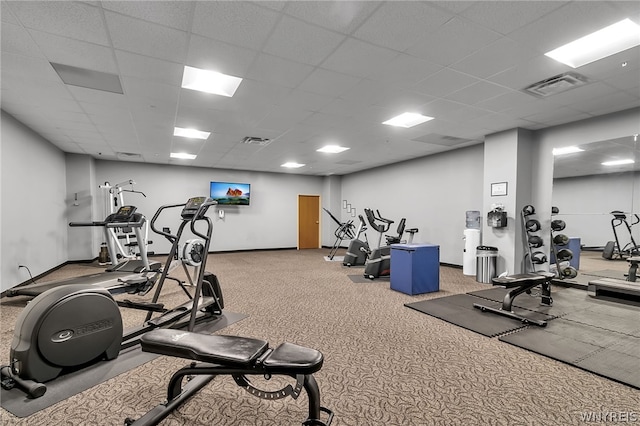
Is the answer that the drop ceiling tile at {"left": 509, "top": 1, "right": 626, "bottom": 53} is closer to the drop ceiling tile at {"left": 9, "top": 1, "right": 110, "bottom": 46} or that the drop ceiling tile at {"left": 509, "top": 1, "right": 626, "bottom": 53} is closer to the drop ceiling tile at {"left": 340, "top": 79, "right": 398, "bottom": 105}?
the drop ceiling tile at {"left": 340, "top": 79, "right": 398, "bottom": 105}

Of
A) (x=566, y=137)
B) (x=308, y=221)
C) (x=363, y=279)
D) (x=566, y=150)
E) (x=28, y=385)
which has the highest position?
(x=566, y=137)

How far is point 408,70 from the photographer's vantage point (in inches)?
133

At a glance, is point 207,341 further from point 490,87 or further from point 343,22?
point 490,87

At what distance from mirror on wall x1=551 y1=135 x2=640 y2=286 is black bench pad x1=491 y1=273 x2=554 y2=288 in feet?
6.63

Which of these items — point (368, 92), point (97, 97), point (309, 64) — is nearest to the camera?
point (309, 64)

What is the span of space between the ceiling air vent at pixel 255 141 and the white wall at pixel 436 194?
429 centimetres

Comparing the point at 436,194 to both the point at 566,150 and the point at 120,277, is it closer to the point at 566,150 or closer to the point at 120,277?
the point at 566,150

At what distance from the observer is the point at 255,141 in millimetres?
6602

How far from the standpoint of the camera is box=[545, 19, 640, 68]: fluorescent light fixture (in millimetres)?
2750

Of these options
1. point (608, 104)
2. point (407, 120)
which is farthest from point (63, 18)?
point (608, 104)

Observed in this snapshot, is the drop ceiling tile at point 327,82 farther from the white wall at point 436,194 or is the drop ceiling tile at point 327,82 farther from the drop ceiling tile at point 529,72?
the white wall at point 436,194

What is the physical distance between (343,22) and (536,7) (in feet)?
4.93

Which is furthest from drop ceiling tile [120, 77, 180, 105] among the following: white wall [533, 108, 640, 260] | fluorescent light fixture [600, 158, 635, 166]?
fluorescent light fixture [600, 158, 635, 166]

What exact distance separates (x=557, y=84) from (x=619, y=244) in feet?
10.7
